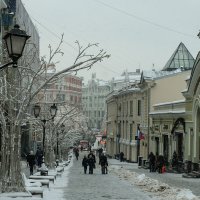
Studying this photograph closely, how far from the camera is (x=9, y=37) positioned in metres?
10.2

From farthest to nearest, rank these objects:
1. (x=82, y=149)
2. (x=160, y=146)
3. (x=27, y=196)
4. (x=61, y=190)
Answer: (x=82, y=149) < (x=160, y=146) < (x=61, y=190) < (x=27, y=196)

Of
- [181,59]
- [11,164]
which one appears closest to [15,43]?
[11,164]

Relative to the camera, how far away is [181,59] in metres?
58.4

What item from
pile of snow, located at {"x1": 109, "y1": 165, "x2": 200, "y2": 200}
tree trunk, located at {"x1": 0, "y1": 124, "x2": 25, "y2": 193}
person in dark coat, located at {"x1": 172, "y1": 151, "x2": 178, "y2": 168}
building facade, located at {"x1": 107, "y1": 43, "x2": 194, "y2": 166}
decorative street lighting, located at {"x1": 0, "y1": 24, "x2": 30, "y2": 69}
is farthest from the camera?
building facade, located at {"x1": 107, "y1": 43, "x2": 194, "y2": 166}

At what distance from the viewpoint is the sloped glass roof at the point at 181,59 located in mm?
57812

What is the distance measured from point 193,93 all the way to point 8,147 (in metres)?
19.7

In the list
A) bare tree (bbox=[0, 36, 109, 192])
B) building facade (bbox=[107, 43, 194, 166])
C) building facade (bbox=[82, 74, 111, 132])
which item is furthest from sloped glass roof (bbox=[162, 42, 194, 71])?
building facade (bbox=[82, 74, 111, 132])

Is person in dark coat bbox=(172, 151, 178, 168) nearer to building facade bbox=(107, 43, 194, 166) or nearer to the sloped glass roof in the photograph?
building facade bbox=(107, 43, 194, 166)

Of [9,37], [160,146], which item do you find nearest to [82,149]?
[160,146]

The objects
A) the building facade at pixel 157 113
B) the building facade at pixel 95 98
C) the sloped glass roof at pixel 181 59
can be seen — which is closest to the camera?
the building facade at pixel 157 113

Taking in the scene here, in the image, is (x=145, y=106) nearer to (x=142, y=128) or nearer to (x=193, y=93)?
(x=142, y=128)

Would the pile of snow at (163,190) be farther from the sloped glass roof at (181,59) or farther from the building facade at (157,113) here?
the sloped glass roof at (181,59)

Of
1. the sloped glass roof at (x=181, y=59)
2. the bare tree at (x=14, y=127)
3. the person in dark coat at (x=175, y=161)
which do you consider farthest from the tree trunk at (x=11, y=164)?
the sloped glass roof at (x=181, y=59)

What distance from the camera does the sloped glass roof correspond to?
5781 cm
